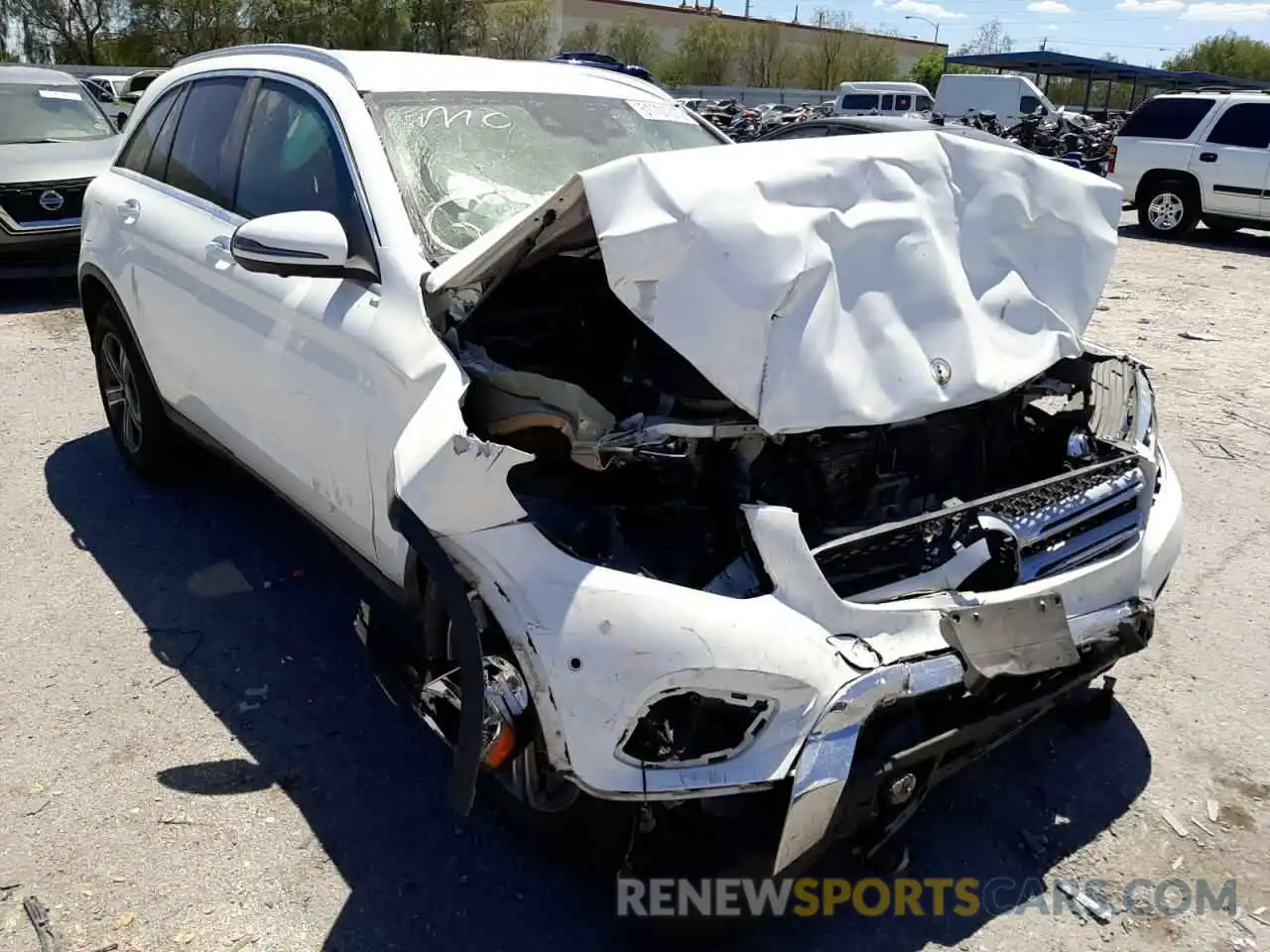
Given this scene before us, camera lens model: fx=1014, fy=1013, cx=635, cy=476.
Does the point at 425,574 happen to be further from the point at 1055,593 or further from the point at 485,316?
the point at 1055,593

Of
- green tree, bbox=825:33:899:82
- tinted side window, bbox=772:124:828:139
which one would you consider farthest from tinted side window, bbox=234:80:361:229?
green tree, bbox=825:33:899:82

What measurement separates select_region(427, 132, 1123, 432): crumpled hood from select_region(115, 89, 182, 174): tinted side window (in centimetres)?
258

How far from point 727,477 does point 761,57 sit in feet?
223

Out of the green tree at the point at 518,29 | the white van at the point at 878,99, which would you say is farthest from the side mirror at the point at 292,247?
the green tree at the point at 518,29

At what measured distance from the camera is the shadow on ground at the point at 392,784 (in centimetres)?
245

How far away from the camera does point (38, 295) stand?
362 inches

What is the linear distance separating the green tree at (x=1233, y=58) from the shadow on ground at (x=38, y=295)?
71.8 m

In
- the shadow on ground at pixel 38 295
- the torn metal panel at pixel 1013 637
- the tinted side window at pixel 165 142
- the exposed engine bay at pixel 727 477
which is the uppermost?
the tinted side window at pixel 165 142

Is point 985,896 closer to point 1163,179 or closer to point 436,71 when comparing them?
point 436,71

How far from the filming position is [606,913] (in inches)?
97.5

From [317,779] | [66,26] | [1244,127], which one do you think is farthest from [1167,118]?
[66,26]

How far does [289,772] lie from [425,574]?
0.86 meters

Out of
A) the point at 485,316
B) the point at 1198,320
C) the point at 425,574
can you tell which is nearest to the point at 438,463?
the point at 425,574

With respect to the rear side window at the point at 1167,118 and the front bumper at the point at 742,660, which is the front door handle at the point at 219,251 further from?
the rear side window at the point at 1167,118
